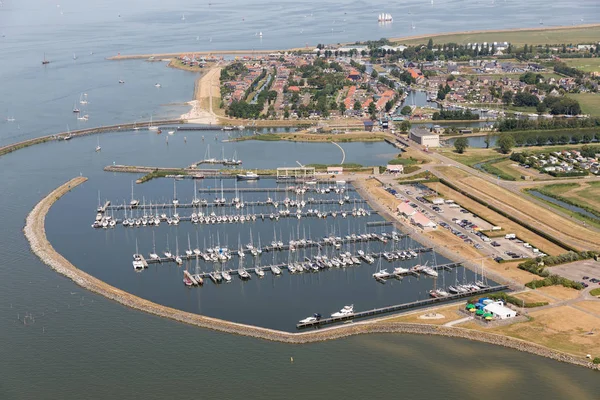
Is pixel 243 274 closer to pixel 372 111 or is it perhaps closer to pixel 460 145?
pixel 460 145

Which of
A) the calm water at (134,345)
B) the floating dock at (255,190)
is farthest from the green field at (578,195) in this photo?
the calm water at (134,345)

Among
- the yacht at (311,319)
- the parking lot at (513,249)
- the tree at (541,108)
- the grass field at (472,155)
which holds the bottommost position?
the yacht at (311,319)

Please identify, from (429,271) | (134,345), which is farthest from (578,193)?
(134,345)

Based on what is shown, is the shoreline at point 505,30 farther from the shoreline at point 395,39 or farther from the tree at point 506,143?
the tree at point 506,143

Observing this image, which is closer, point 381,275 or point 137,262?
point 381,275

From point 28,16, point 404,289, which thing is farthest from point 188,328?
point 28,16

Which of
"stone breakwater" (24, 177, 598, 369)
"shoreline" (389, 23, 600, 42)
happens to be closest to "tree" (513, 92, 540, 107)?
"shoreline" (389, 23, 600, 42)

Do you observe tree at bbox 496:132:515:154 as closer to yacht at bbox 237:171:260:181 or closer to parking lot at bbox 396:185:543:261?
parking lot at bbox 396:185:543:261
